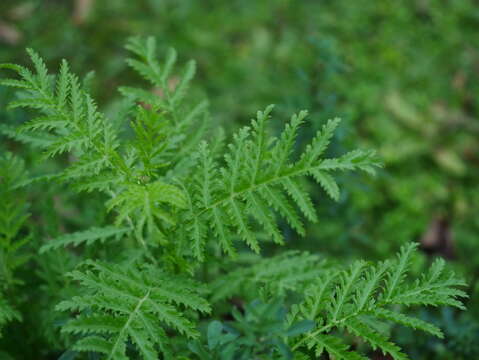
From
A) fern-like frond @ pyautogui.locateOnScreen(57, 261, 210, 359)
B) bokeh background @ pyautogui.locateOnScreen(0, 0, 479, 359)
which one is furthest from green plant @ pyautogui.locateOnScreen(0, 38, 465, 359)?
bokeh background @ pyautogui.locateOnScreen(0, 0, 479, 359)

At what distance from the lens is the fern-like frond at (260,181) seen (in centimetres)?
145

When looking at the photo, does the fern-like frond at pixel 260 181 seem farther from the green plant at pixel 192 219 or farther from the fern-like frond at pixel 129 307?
the fern-like frond at pixel 129 307

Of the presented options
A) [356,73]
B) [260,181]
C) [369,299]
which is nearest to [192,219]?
[260,181]

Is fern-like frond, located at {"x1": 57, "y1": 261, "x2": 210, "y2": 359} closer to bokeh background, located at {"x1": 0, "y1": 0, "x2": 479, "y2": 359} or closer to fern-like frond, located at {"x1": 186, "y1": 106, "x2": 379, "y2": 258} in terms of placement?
fern-like frond, located at {"x1": 186, "y1": 106, "x2": 379, "y2": 258}

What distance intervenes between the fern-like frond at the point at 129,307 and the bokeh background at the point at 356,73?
5.39 feet

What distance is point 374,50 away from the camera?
456 cm

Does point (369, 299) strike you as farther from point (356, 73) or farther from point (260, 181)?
point (356, 73)

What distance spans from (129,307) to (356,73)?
3.54m

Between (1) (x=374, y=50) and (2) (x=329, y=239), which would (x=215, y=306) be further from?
(1) (x=374, y=50)

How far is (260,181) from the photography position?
1.50 meters

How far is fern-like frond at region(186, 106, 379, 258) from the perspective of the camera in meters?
1.45

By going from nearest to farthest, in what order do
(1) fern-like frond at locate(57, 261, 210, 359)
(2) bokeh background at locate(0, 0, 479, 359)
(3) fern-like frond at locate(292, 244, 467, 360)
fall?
(1) fern-like frond at locate(57, 261, 210, 359) < (3) fern-like frond at locate(292, 244, 467, 360) < (2) bokeh background at locate(0, 0, 479, 359)

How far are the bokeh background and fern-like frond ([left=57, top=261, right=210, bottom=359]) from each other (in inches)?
64.6

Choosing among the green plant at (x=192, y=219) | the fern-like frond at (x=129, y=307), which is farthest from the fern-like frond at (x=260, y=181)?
the fern-like frond at (x=129, y=307)
